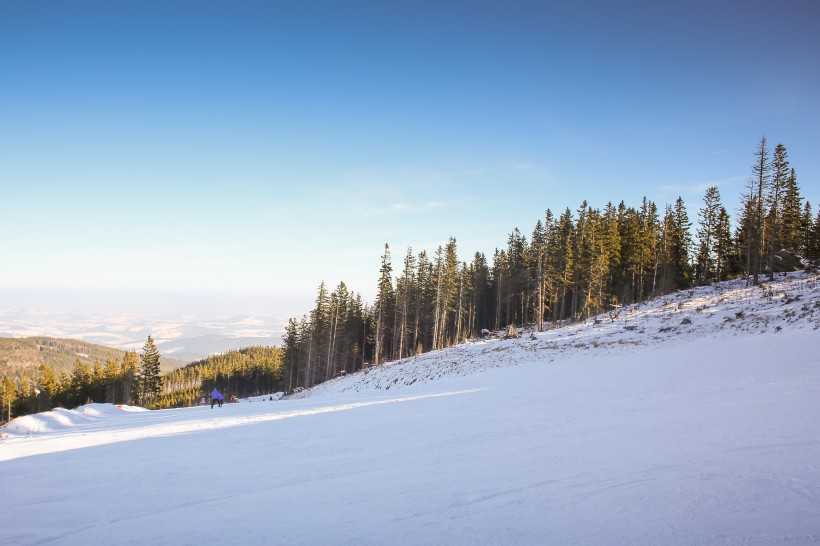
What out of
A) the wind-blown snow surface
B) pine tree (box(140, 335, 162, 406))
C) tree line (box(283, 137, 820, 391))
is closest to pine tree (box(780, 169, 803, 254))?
tree line (box(283, 137, 820, 391))

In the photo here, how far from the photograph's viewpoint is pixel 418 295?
190 feet

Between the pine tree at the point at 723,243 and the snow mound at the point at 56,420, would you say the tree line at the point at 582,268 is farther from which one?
the snow mound at the point at 56,420

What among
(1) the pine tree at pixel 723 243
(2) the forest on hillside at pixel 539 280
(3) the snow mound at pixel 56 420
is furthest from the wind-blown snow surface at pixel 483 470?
(1) the pine tree at pixel 723 243

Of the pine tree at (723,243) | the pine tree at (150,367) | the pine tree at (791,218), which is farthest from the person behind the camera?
the pine tree at (150,367)

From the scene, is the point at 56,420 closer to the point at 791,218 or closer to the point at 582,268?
the point at 582,268

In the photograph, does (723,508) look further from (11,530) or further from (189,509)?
(11,530)

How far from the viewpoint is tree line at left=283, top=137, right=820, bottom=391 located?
45.4 meters

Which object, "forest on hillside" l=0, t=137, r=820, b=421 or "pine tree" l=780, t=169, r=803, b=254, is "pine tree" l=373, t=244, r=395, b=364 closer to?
"forest on hillside" l=0, t=137, r=820, b=421

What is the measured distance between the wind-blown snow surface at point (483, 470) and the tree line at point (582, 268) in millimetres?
31478

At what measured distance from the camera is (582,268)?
49.8 metres

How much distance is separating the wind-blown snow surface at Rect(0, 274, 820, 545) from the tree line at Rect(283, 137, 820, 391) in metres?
31.5

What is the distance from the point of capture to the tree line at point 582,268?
45438mm

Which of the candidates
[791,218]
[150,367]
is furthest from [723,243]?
[150,367]

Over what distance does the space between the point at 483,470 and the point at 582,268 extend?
47419mm
